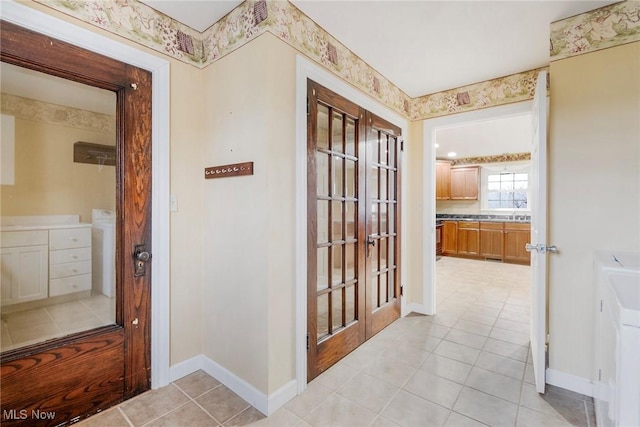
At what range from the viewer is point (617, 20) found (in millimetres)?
1803

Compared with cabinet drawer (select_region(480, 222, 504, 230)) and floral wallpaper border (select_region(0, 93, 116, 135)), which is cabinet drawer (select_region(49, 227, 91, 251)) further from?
cabinet drawer (select_region(480, 222, 504, 230))

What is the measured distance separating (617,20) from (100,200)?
3444 millimetres

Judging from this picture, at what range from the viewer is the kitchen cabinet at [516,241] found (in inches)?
233

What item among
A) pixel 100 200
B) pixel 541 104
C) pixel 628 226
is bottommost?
pixel 628 226

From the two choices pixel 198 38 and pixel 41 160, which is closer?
pixel 41 160

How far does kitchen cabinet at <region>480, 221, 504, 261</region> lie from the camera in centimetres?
620

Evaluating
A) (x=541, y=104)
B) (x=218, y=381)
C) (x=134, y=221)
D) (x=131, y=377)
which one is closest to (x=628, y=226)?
(x=541, y=104)

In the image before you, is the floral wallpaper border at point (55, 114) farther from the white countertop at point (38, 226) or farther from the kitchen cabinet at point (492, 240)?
the kitchen cabinet at point (492, 240)

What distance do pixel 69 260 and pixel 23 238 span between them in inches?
9.5

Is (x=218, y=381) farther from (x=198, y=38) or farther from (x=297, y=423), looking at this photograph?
(x=198, y=38)

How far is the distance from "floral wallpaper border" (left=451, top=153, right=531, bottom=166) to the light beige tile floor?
5058 millimetres

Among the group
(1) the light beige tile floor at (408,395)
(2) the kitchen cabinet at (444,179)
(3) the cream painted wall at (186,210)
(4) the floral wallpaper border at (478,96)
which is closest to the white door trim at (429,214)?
(4) the floral wallpaper border at (478,96)

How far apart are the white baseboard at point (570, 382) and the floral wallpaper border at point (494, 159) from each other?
18.8ft

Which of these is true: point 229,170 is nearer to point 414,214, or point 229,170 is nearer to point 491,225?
point 414,214
